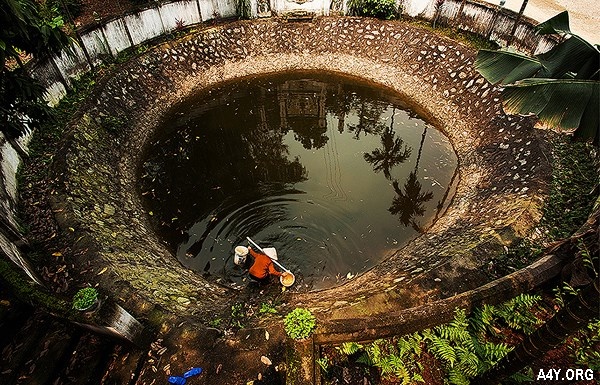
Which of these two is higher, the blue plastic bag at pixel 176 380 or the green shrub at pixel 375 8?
the green shrub at pixel 375 8

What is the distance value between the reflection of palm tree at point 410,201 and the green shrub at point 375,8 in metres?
7.65

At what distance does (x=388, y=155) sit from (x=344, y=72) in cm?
492

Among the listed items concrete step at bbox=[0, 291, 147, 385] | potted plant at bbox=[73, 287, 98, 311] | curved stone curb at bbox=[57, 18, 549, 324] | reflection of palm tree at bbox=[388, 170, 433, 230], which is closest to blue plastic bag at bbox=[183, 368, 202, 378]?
concrete step at bbox=[0, 291, 147, 385]

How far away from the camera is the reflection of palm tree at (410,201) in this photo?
845 cm

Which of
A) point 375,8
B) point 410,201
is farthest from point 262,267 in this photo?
point 375,8

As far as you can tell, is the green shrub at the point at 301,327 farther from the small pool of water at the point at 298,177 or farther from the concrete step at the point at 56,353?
the small pool of water at the point at 298,177

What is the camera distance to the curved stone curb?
595 centimetres

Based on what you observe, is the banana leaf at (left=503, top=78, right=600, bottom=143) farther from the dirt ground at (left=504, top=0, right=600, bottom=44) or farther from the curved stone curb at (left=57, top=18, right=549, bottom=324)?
the dirt ground at (left=504, top=0, right=600, bottom=44)

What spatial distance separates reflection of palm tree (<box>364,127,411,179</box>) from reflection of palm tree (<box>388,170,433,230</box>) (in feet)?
2.00

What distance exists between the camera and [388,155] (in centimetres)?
1007

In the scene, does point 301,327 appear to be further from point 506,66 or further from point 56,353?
point 506,66

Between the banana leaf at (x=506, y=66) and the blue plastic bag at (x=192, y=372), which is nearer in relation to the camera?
the banana leaf at (x=506, y=66)

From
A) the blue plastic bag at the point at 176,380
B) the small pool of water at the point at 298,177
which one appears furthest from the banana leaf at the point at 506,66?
the blue plastic bag at the point at 176,380

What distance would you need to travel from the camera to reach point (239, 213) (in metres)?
8.44
